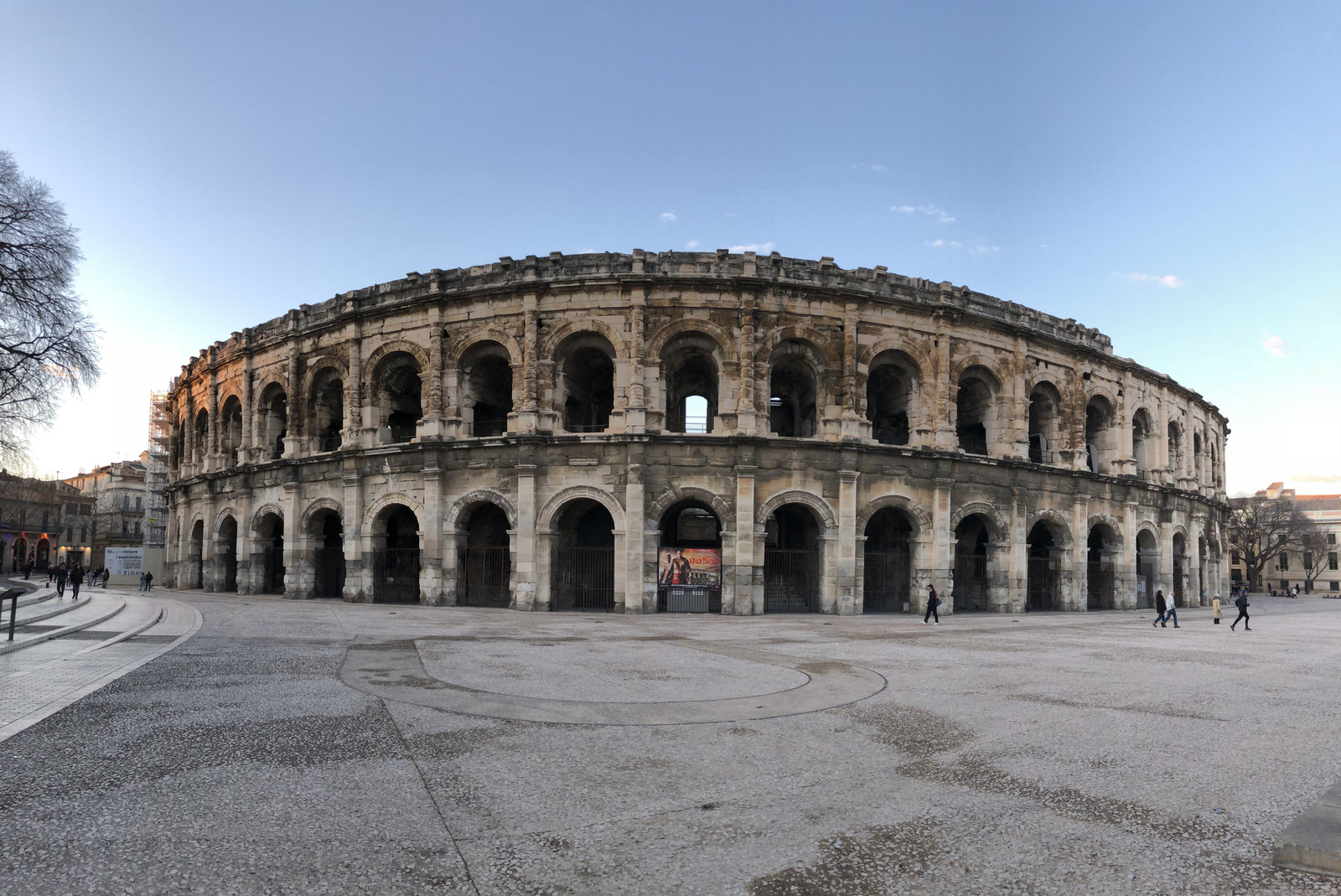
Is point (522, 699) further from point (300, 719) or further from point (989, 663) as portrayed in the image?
point (989, 663)

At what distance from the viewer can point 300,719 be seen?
789cm

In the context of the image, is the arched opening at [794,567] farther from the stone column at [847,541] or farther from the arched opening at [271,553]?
the arched opening at [271,553]

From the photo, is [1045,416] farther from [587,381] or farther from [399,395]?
[399,395]

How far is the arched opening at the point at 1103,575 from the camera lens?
31.8m

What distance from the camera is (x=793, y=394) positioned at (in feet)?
Answer: 100

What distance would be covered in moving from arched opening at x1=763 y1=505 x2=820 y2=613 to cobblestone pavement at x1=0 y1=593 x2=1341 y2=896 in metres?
14.1

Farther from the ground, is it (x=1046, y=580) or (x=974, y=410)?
(x=974, y=410)

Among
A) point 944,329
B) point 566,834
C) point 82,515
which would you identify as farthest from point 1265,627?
point 82,515

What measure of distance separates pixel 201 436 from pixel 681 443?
2708 centimetres

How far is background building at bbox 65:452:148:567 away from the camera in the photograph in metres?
72.2

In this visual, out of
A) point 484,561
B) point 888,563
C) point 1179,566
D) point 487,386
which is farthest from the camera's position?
point 1179,566

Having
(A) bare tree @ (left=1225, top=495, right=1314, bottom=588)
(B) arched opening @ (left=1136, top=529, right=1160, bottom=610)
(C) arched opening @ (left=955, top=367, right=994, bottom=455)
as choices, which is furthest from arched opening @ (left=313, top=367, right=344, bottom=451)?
(A) bare tree @ (left=1225, top=495, right=1314, bottom=588)

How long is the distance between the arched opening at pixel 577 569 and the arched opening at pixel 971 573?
13.2 metres

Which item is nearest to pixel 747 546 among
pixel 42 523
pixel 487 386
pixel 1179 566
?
pixel 487 386
